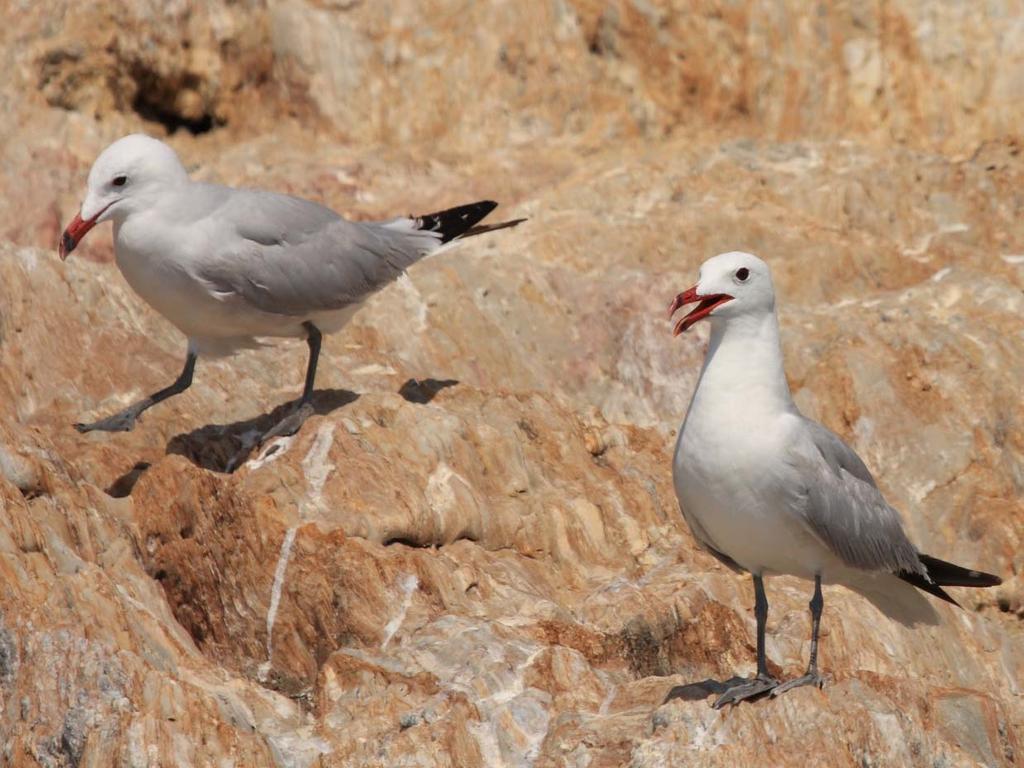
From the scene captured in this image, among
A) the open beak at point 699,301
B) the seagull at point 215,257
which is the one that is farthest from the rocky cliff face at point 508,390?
the open beak at point 699,301

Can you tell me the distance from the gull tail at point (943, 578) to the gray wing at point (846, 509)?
59 mm

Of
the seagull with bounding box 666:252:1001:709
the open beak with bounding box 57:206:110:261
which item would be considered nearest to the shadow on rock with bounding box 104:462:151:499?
the open beak with bounding box 57:206:110:261

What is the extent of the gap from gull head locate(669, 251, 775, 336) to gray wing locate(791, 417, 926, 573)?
0.55 m

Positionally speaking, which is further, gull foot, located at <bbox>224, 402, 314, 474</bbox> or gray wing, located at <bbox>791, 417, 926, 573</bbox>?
gull foot, located at <bbox>224, 402, 314, 474</bbox>

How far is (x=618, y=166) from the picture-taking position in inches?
543

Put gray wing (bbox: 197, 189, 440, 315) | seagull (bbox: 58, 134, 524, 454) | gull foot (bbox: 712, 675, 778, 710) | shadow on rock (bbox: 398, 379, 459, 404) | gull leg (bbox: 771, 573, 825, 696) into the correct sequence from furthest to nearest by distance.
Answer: shadow on rock (bbox: 398, 379, 459, 404) < gray wing (bbox: 197, 189, 440, 315) < seagull (bbox: 58, 134, 524, 454) < gull leg (bbox: 771, 573, 825, 696) < gull foot (bbox: 712, 675, 778, 710)

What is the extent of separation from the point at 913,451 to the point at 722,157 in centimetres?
379

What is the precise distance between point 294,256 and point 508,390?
5.29 ft

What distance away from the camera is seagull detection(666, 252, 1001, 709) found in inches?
277

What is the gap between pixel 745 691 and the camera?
22.6ft

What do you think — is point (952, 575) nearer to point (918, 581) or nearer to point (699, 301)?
point (918, 581)

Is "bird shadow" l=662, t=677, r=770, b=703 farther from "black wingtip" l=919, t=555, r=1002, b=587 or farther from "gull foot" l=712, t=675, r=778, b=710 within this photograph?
"black wingtip" l=919, t=555, r=1002, b=587

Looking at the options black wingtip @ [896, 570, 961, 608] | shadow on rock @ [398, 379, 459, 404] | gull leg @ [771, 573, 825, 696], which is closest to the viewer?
gull leg @ [771, 573, 825, 696]

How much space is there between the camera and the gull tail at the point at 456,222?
10594 mm
